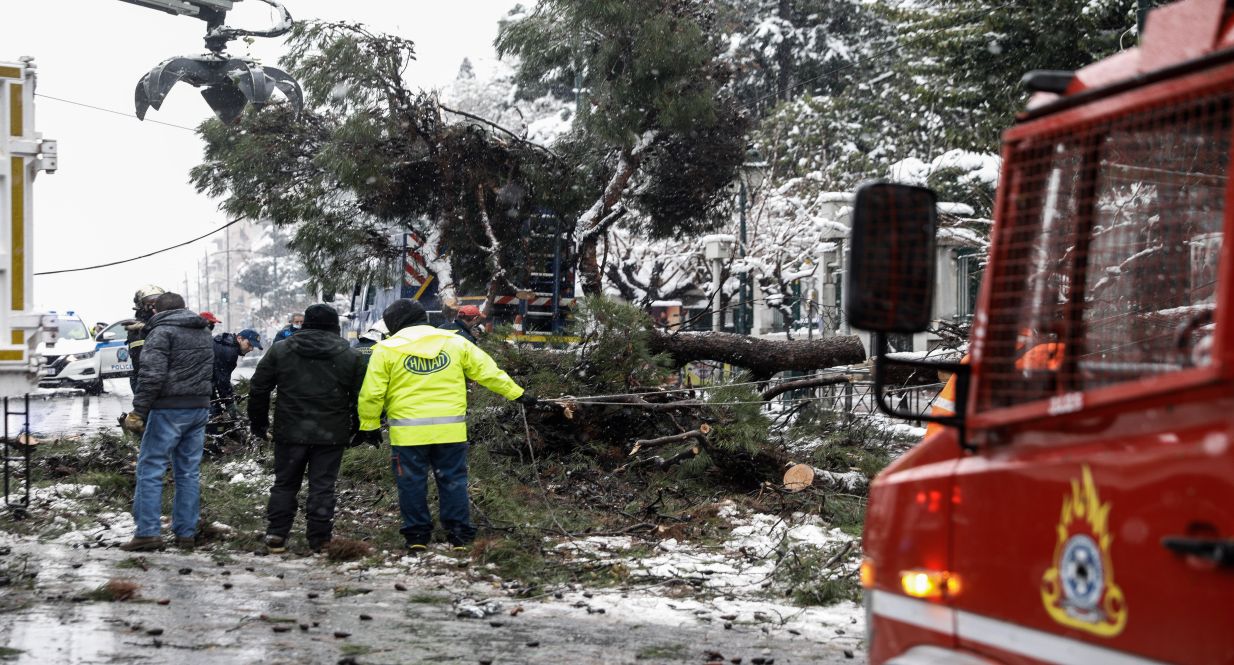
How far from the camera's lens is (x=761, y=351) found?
1173 cm

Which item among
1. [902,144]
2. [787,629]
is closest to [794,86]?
[902,144]

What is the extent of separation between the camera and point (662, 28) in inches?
647

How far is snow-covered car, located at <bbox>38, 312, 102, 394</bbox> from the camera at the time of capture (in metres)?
23.2

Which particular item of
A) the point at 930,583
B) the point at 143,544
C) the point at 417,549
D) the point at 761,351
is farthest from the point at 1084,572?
the point at 761,351

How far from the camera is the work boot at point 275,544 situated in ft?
26.0

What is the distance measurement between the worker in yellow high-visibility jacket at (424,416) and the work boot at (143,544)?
4.74ft

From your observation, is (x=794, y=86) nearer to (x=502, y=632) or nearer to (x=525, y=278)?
(x=525, y=278)

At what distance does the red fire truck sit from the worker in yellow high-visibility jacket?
17.1 ft

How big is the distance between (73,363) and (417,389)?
1801 centimetres

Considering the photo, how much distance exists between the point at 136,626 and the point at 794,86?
34935mm

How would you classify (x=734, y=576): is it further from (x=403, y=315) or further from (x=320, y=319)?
(x=320, y=319)

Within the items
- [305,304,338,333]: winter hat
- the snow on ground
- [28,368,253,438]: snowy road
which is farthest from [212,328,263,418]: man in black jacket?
the snow on ground

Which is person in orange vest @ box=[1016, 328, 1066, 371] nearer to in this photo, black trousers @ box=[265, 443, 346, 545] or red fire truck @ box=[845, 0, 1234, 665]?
red fire truck @ box=[845, 0, 1234, 665]

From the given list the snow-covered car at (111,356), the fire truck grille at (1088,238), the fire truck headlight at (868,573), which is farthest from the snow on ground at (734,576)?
the snow-covered car at (111,356)
